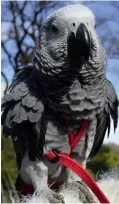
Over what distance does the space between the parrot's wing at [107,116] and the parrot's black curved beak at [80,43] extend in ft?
0.44

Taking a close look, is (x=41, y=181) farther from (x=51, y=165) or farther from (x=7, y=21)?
(x=7, y=21)

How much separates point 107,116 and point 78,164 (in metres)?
0.14

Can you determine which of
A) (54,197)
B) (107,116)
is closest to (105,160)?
(107,116)

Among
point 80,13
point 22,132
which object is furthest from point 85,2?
point 22,132

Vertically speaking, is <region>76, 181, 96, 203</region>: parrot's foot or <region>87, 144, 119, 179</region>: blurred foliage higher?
<region>76, 181, 96, 203</region>: parrot's foot

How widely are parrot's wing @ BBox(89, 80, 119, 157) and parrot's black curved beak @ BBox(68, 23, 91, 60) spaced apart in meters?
0.13

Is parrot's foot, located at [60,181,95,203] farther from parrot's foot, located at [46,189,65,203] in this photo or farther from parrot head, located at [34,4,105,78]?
parrot head, located at [34,4,105,78]

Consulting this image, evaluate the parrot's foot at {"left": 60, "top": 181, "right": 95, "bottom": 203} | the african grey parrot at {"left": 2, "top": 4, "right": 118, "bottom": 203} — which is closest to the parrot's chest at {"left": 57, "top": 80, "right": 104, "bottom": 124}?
the african grey parrot at {"left": 2, "top": 4, "right": 118, "bottom": 203}

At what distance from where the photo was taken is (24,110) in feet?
1.76

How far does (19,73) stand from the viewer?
1.90 ft

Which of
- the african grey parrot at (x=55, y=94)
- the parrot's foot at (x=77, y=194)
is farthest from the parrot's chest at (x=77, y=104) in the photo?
the parrot's foot at (x=77, y=194)

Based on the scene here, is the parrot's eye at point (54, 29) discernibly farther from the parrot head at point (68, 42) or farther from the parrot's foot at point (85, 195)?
the parrot's foot at point (85, 195)

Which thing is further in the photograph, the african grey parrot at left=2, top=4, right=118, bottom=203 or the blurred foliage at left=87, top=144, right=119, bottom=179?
the blurred foliage at left=87, top=144, right=119, bottom=179

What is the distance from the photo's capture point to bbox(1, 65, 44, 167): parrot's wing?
20.8 inches
